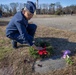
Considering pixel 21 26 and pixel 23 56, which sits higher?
pixel 21 26

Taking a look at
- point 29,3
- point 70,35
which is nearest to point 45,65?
point 29,3

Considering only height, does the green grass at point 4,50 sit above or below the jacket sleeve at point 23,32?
below

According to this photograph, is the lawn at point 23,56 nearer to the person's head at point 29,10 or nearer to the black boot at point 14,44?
the black boot at point 14,44

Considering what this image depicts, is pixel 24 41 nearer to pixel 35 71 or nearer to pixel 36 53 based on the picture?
pixel 36 53

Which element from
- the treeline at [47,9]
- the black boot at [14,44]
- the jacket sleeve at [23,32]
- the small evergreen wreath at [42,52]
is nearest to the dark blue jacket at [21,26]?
the jacket sleeve at [23,32]

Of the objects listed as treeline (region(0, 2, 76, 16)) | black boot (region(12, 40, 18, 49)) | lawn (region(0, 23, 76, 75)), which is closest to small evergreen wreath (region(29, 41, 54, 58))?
lawn (region(0, 23, 76, 75))

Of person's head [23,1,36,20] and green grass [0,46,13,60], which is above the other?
person's head [23,1,36,20]

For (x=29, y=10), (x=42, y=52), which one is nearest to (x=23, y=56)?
(x=42, y=52)

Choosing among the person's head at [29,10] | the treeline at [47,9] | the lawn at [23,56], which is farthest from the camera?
the treeline at [47,9]

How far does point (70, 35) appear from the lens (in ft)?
19.5

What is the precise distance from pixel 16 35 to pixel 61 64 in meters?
1.05

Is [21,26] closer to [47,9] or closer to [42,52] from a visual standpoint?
[42,52]

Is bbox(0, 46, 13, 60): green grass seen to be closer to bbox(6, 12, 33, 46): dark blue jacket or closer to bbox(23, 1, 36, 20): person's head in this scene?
bbox(6, 12, 33, 46): dark blue jacket

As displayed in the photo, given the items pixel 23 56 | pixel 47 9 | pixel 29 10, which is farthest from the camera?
pixel 47 9
